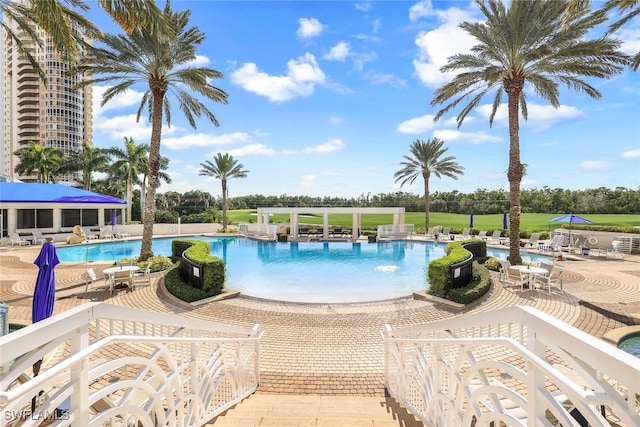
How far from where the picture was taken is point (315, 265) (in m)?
19.1

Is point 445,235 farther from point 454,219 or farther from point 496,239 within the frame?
point 454,219

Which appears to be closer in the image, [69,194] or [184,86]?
[184,86]

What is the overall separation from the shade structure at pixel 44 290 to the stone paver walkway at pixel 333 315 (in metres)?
2.31

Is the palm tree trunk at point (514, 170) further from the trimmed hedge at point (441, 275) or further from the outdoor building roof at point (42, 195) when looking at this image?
the outdoor building roof at point (42, 195)

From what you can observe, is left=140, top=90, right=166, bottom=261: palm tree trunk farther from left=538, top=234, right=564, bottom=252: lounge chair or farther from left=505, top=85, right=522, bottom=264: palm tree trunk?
left=538, top=234, right=564, bottom=252: lounge chair

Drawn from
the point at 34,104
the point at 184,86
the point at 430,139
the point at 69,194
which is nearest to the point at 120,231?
the point at 69,194

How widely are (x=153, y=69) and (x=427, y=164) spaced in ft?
85.2

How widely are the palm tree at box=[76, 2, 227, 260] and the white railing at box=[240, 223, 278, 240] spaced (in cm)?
1389

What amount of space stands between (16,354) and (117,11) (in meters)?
8.73

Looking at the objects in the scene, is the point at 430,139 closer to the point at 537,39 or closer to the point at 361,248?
the point at 361,248

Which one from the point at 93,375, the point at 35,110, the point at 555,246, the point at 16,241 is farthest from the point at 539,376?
the point at 35,110

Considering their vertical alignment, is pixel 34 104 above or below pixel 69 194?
above

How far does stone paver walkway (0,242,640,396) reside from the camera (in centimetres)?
614

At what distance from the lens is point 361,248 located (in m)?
25.3
